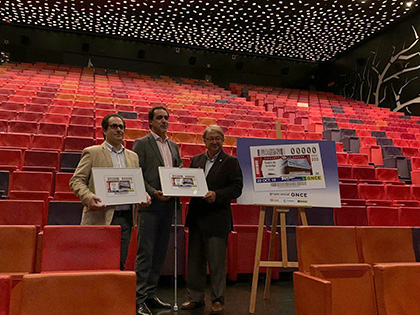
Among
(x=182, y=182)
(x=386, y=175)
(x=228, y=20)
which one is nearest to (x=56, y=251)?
(x=182, y=182)

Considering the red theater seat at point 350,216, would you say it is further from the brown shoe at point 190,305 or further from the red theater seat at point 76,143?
the red theater seat at point 76,143

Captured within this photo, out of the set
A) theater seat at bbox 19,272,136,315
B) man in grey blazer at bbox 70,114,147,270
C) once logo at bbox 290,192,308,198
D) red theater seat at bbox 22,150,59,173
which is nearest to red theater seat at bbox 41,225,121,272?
man in grey blazer at bbox 70,114,147,270

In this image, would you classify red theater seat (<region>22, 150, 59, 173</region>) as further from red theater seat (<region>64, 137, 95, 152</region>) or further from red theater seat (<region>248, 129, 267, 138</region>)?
red theater seat (<region>248, 129, 267, 138</region>)

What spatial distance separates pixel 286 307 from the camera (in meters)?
1.64

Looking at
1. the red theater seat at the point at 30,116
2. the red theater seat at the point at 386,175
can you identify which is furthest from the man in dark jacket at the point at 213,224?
the red theater seat at the point at 30,116

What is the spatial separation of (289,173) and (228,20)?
20.9 ft

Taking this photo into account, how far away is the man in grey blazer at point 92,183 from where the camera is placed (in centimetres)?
139

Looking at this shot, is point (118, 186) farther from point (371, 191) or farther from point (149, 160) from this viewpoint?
point (371, 191)

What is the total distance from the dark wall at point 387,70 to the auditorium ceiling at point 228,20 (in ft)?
0.88

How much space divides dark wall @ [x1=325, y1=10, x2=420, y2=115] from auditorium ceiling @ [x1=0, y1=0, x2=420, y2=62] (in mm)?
270

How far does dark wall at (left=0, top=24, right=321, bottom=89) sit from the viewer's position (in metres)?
8.47

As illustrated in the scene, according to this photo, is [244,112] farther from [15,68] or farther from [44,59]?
[44,59]

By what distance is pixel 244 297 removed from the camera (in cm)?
178

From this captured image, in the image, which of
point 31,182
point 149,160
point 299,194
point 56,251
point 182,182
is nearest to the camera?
point 56,251
